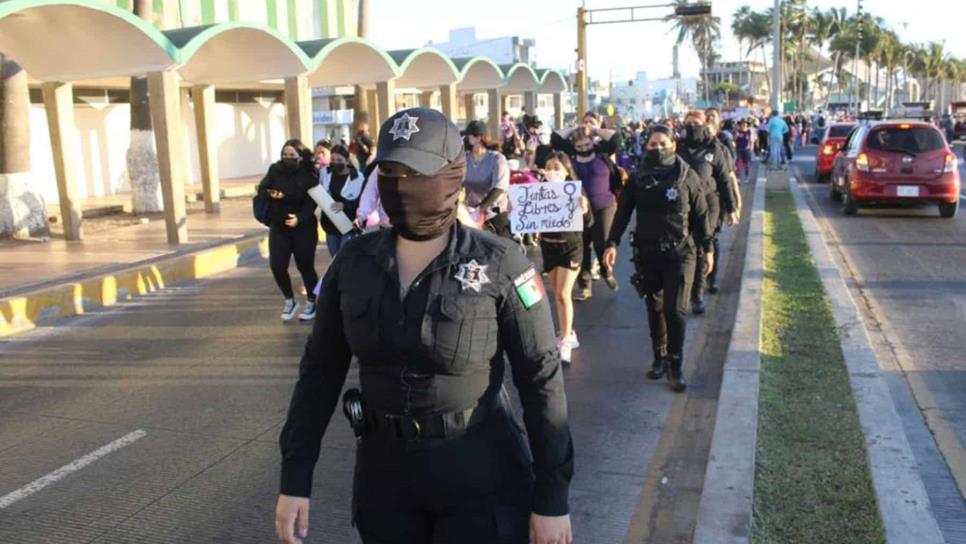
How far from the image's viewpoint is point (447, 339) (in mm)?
2258

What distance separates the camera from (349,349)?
2527 mm

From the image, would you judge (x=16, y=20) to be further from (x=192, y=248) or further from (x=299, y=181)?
(x=299, y=181)

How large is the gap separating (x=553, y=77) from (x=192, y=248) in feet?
67.7

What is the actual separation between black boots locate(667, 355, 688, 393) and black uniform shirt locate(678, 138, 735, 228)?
207cm

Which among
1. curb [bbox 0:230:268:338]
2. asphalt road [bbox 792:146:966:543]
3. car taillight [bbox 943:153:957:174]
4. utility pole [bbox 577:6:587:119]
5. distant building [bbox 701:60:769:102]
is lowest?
asphalt road [bbox 792:146:966:543]

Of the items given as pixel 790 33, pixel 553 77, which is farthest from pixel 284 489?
pixel 790 33

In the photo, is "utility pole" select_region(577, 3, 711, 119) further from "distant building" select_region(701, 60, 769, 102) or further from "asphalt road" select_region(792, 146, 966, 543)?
"distant building" select_region(701, 60, 769, 102)

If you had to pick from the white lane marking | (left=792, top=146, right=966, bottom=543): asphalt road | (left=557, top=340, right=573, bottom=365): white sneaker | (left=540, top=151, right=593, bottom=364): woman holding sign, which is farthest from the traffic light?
the white lane marking

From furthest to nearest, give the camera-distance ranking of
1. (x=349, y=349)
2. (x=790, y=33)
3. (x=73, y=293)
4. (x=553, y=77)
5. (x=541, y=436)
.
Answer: (x=790, y=33) → (x=553, y=77) → (x=73, y=293) → (x=349, y=349) → (x=541, y=436)

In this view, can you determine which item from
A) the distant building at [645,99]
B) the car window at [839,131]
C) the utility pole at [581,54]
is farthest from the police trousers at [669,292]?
the distant building at [645,99]

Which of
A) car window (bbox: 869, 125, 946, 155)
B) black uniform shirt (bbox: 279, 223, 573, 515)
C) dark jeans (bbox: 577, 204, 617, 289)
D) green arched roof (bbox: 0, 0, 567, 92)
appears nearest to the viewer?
black uniform shirt (bbox: 279, 223, 573, 515)

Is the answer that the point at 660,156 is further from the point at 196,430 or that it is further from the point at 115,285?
the point at 115,285

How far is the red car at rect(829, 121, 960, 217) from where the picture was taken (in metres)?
15.2

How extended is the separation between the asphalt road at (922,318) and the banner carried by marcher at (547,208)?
2.60 metres
